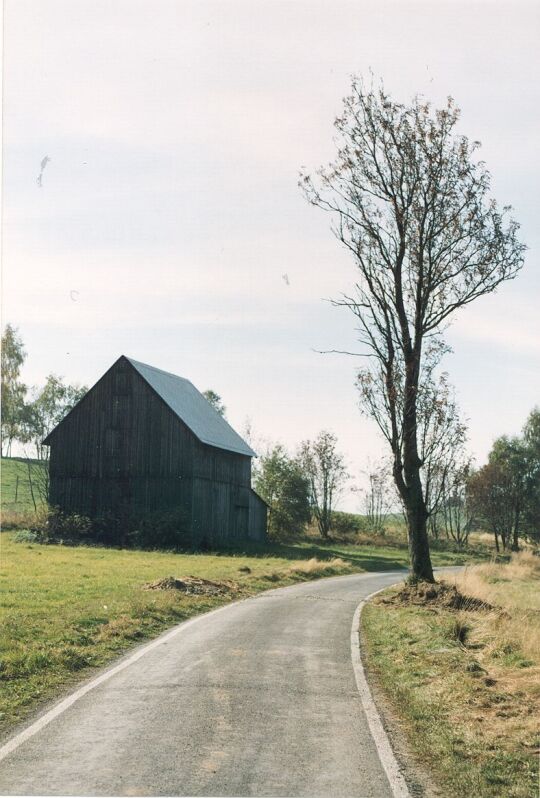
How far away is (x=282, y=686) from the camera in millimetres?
11086

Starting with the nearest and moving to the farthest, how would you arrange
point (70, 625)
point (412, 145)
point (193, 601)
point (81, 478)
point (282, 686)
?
point (282, 686) → point (70, 625) → point (193, 601) → point (412, 145) → point (81, 478)

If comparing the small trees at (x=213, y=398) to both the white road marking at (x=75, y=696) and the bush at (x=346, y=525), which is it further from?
the white road marking at (x=75, y=696)

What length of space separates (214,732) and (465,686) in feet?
12.4

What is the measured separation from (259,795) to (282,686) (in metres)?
4.37

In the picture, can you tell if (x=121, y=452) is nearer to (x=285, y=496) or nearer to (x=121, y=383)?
(x=121, y=383)

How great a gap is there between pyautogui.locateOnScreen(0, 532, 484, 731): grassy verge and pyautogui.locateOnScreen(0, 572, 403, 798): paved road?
3.12ft

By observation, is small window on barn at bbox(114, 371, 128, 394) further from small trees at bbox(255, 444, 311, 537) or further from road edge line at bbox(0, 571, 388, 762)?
road edge line at bbox(0, 571, 388, 762)

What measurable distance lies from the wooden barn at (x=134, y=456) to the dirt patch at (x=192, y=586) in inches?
877

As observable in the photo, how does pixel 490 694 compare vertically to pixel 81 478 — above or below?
below

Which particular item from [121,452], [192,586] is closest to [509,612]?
[192,586]

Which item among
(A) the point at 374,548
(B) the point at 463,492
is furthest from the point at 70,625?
(B) the point at 463,492

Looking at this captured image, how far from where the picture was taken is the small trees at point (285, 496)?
65.1m

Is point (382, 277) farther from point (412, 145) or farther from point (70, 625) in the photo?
point (70, 625)

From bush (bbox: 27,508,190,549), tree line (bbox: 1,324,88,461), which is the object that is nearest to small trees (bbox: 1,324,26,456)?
tree line (bbox: 1,324,88,461)
